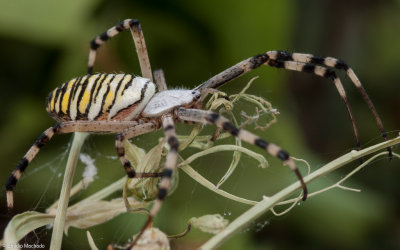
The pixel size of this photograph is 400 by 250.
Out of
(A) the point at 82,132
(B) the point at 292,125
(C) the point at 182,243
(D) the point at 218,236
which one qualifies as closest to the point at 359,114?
(B) the point at 292,125

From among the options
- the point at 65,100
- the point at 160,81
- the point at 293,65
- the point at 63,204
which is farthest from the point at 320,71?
the point at 63,204

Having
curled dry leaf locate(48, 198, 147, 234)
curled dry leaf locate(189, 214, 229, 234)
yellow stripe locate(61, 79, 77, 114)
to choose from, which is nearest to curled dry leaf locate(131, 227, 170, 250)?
curled dry leaf locate(189, 214, 229, 234)

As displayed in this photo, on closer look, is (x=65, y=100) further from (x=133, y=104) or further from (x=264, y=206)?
(x=264, y=206)

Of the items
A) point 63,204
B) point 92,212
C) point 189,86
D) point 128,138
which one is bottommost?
point 92,212

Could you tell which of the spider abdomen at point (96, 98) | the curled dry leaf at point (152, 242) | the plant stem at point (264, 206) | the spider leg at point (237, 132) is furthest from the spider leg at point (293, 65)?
the curled dry leaf at point (152, 242)

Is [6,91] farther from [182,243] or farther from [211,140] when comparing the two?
[211,140]
